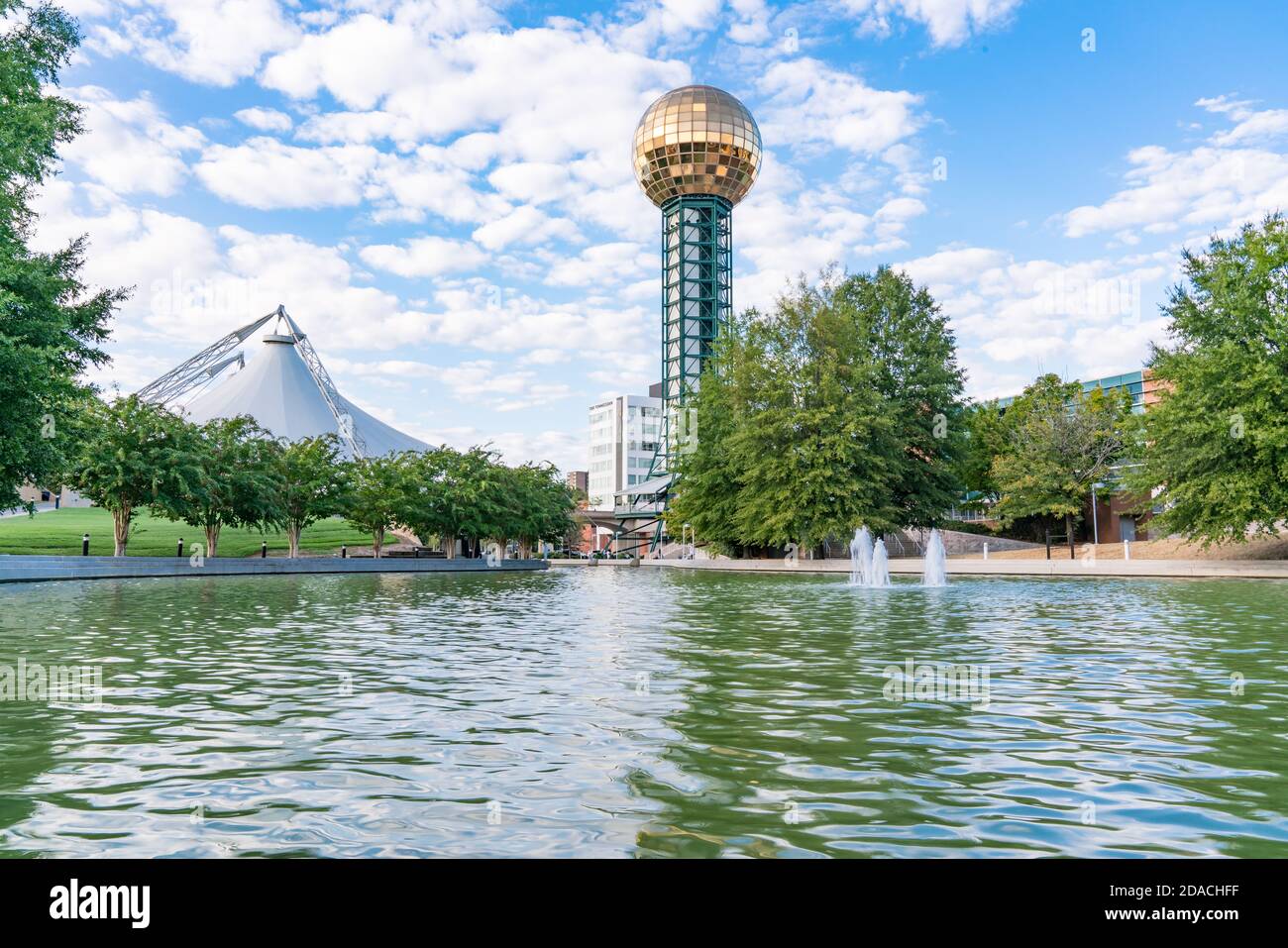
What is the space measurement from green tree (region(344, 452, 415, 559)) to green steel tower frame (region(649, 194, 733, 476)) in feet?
146

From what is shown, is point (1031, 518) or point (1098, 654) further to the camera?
point (1031, 518)

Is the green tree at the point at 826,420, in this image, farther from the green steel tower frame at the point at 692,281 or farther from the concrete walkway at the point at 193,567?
the green steel tower frame at the point at 692,281

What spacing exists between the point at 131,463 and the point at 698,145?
8165 cm

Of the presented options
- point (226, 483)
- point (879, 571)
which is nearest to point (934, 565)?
point (879, 571)

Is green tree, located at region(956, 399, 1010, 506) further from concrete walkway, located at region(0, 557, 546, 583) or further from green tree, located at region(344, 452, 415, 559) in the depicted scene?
green tree, located at region(344, 452, 415, 559)

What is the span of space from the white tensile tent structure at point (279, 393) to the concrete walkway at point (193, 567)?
114 feet

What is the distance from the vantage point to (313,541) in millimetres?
70125

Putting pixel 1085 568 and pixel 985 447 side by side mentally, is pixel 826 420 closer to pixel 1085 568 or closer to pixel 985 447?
pixel 1085 568

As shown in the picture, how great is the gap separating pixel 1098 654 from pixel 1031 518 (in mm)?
62937

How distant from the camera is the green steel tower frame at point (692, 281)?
335 feet

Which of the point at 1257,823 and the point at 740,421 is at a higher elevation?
the point at 740,421

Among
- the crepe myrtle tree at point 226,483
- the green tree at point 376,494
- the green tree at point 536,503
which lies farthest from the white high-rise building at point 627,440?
the crepe myrtle tree at point 226,483

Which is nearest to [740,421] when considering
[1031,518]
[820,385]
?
[820,385]
